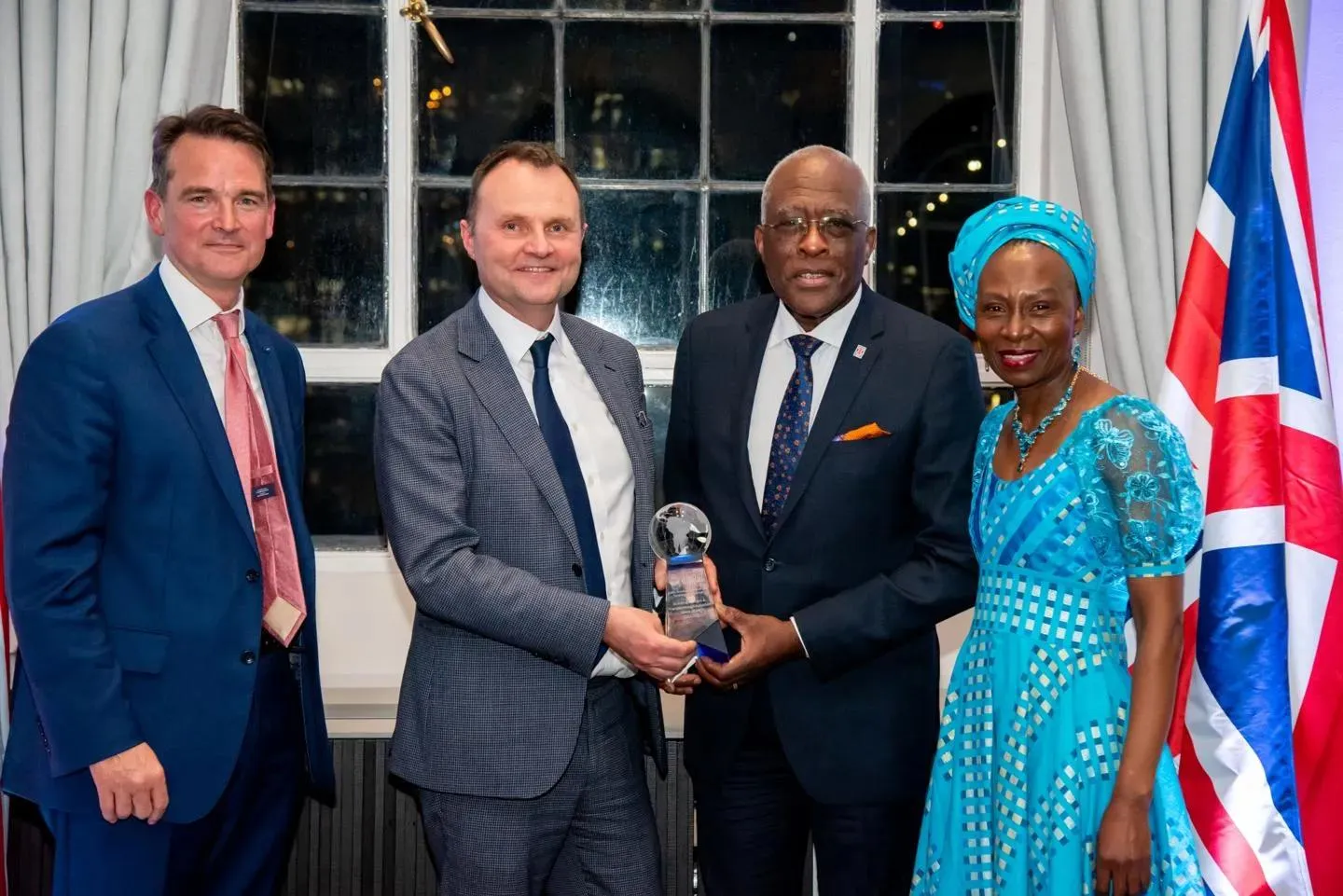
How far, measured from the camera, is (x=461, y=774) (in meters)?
1.98

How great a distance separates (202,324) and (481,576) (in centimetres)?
67

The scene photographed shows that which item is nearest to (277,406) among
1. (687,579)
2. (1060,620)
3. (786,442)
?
(687,579)

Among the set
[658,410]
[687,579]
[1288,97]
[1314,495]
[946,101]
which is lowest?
[687,579]

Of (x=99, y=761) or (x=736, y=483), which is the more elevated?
(x=736, y=483)

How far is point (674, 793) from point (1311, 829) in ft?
4.44

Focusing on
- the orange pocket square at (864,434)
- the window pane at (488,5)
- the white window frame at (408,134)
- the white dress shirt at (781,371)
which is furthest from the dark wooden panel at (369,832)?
the window pane at (488,5)

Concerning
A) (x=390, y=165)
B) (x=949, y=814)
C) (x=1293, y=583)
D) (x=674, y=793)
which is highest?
(x=390, y=165)

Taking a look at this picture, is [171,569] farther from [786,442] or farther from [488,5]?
[488,5]

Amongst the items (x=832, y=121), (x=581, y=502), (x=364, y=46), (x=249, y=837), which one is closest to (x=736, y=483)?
(x=581, y=502)

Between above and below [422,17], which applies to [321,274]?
below

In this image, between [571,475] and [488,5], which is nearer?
[571,475]

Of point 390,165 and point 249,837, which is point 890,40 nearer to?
point 390,165

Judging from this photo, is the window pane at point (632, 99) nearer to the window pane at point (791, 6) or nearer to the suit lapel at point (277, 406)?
the window pane at point (791, 6)

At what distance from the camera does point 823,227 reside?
222 centimetres
